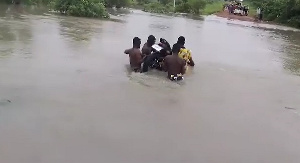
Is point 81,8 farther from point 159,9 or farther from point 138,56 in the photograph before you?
point 159,9

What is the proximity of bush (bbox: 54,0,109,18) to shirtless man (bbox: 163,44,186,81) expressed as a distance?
20.3m

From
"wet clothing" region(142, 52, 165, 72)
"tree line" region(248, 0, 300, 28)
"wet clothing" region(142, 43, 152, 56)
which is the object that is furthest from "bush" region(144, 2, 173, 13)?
"wet clothing" region(142, 52, 165, 72)

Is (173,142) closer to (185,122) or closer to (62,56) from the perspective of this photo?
(185,122)

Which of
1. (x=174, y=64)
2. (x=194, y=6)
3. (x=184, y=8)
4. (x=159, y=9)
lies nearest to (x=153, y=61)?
(x=174, y=64)

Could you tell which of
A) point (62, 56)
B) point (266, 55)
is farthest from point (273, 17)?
point (62, 56)

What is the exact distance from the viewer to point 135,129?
6383mm

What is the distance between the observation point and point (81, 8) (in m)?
29.1

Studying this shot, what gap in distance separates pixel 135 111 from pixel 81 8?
22801mm

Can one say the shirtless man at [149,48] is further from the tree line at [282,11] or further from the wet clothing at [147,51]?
the tree line at [282,11]

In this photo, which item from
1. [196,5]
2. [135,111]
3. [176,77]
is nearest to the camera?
[135,111]

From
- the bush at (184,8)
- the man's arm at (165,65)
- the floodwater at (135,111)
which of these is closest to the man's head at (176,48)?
the man's arm at (165,65)

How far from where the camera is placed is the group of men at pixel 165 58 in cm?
986

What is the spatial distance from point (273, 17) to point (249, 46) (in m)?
24.8

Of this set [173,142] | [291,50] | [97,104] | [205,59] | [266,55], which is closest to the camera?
[173,142]
